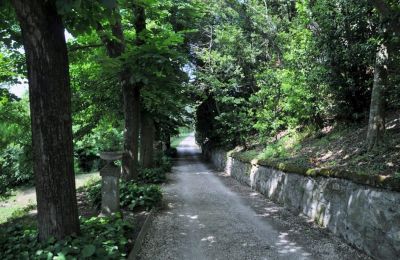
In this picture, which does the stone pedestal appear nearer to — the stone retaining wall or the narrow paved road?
the narrow paved road

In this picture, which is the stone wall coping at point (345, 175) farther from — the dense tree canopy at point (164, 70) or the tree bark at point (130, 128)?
the tree bark at point (130, 128)

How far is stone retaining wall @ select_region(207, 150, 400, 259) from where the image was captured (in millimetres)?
5223

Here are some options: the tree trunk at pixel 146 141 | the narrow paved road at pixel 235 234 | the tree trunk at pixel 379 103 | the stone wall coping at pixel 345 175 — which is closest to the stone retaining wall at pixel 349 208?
the stone wall coping at pixel 345 175

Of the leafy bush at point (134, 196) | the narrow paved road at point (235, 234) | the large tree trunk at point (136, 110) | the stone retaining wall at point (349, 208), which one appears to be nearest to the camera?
the stone retaining wall at point (349, 208)

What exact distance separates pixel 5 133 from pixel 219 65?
439 inches

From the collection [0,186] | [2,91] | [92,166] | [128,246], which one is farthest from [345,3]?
[92,166]

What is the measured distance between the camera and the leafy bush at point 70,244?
435 centimetres

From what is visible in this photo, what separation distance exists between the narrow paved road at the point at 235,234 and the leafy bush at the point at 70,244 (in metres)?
0.96

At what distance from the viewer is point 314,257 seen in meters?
5.93

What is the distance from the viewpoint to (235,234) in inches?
292

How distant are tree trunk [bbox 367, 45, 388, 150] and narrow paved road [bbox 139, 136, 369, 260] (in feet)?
7.37

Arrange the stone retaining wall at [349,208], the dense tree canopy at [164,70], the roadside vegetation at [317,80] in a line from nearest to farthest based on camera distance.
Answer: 1. the dense tree canopy at [164,70]
2. the stone retaining wall at [349,208]
3. the roadside vegetation at [317,80]

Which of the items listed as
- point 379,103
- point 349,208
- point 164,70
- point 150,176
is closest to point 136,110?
point 164,70

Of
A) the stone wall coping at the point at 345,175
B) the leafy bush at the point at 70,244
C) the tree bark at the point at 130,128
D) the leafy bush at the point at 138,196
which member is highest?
the tree bark at the point at 130,128
